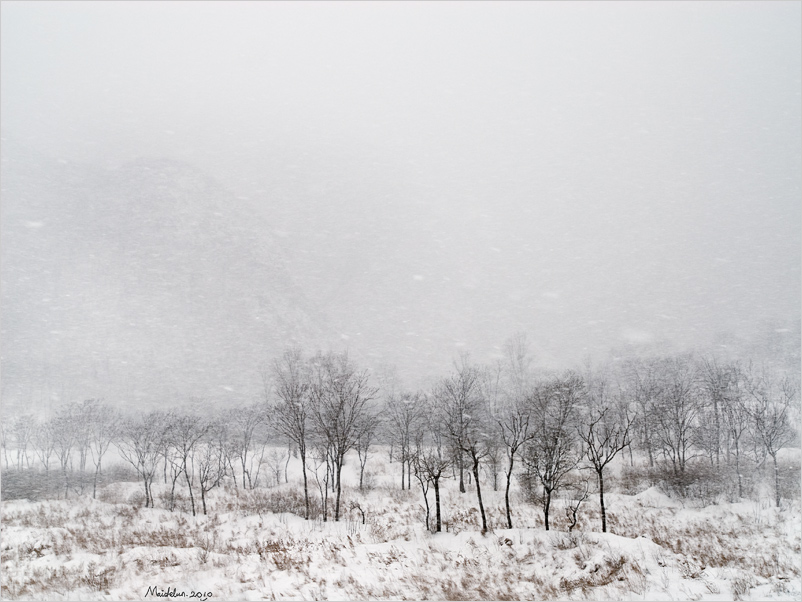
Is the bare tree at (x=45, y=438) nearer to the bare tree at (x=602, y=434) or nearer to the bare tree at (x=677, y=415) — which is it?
the bare tree at (x=602, y=434)

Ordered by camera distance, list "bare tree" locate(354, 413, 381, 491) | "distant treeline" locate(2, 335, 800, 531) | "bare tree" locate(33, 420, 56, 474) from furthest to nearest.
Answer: "bare tree" locate(33, 420, 56, 474), "bare tree" locate(354, 413, 381, 491), "distant treeline" locate(2, 335, 800, 531)

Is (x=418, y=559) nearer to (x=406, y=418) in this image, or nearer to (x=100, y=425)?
(x=406, y=418)

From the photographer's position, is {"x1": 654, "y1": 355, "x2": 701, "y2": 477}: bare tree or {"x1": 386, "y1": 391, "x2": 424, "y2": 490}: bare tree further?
{"x1": 386, "y1": 391, "x2": 424, "y2": 490}: bare tree

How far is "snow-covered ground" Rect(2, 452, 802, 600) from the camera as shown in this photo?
1077 cm

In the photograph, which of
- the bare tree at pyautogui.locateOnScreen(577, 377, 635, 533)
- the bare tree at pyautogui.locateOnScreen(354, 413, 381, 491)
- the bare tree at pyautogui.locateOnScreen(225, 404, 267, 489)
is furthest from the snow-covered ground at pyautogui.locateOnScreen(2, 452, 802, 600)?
the bare tree at pyautogui.locateOnScreen(225, 404, 267, 489)

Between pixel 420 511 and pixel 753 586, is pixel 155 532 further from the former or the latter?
pixel 753 586

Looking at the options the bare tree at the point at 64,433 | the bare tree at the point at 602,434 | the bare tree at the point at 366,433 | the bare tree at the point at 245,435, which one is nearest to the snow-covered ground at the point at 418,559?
the bare tree at the point at 602,434

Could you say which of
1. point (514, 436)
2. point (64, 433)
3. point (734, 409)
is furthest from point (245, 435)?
point (734, 409)

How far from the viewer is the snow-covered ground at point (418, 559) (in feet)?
35.3

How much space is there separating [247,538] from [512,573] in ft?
43.1

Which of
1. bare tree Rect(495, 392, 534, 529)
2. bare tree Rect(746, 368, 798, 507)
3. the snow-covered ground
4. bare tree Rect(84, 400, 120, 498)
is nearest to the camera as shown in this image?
the snow-covered ground

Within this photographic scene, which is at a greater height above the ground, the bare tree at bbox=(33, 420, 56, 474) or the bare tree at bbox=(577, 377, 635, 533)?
the bare tree at bbox=(577, 377, 635, 533)

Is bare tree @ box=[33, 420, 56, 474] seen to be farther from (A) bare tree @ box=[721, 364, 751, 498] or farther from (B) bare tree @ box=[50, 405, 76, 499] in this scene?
(A) bare tree @ box=[721, 364, 751, 498]

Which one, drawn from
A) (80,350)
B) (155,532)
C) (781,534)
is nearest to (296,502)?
(155,532)
